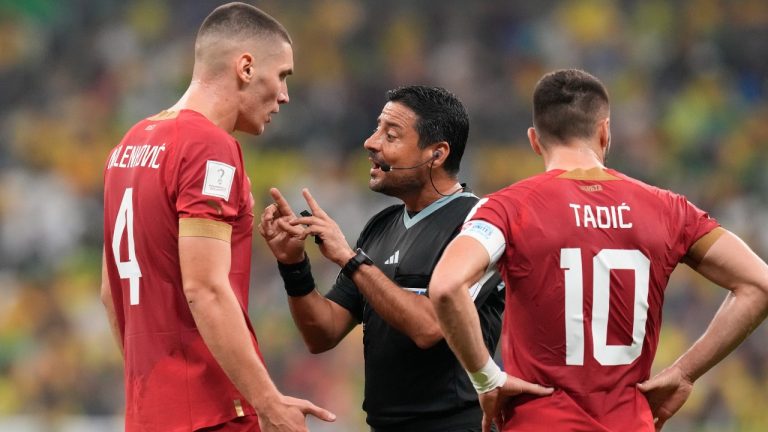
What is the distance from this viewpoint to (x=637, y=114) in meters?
13.3

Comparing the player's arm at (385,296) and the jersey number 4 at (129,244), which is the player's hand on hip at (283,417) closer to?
the jersey number 4 at (129,244)

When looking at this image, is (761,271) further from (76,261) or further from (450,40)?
(450,40)

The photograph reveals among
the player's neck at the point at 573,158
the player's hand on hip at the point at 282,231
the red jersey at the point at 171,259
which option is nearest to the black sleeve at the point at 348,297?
the player's hand on hip at the point at 282,231

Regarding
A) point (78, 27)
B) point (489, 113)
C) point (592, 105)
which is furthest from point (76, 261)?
point (592, 105)

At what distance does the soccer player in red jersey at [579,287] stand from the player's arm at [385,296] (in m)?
0.50

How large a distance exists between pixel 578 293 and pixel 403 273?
3.60ft

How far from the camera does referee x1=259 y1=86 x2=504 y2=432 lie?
4.78 meters

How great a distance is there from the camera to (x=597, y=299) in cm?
410

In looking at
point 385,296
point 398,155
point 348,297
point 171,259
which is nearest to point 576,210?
point 385,296

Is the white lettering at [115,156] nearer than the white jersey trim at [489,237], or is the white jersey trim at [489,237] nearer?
the white jersey trim at [489,237]

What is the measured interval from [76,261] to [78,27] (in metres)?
3.43

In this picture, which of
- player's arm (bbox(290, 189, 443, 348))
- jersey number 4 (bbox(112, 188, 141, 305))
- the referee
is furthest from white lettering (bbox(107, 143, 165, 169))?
player's arm (bbox(290, 189, 443, 348))

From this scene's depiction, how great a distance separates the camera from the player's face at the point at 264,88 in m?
4.40

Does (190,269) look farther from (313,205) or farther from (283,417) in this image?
(313,205)
